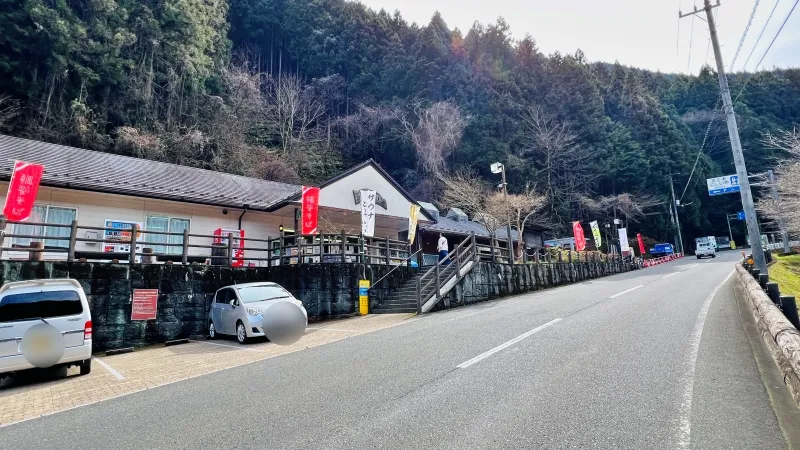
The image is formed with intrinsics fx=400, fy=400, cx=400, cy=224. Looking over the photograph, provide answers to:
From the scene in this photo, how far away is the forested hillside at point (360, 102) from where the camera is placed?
995 inches

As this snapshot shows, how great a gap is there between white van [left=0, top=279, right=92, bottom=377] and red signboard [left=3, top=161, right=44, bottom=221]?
4.93 metres

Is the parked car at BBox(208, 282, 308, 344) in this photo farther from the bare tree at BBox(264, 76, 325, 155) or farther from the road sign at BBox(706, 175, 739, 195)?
the bare tree at BBox(264, 76, 325, 155)

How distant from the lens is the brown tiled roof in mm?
13703

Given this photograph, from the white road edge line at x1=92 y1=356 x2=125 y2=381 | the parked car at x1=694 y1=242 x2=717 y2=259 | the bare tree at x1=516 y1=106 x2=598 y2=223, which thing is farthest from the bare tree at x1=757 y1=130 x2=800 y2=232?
the white road edge line at x1=92 y1=356 x2=125 y2=381

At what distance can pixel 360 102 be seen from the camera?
45906 millimetres

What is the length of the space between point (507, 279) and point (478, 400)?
14.5 metres

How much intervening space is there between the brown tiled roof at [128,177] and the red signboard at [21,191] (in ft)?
5.32

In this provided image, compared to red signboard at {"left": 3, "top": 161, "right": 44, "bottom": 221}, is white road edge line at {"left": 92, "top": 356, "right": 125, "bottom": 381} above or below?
below

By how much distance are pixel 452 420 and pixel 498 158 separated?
39270 millimetres

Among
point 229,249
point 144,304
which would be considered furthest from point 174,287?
point 229,249

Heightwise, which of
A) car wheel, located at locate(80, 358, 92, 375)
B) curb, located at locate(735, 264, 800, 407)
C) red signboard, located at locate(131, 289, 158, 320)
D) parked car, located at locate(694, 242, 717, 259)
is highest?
parked car, located at locate(694, 242, 717, 259)

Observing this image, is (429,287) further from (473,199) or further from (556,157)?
(556,157)

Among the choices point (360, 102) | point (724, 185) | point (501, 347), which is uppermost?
point (360, 102)

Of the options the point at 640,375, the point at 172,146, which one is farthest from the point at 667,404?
the point at 172,146
